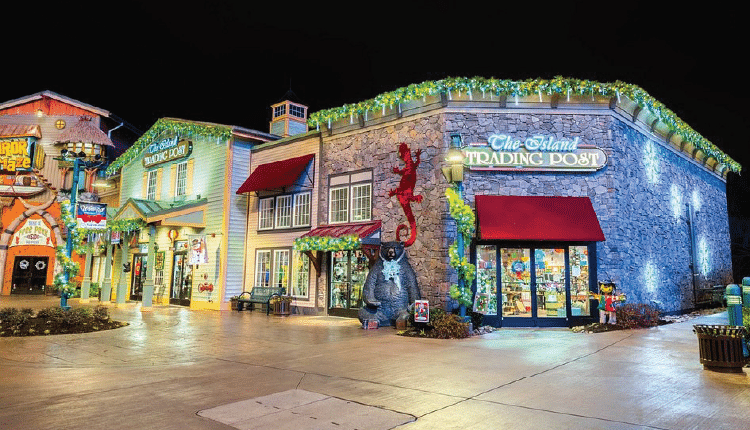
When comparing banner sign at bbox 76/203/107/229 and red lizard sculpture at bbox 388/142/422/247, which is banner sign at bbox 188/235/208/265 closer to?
banner sign at bbox 76/203/107/229

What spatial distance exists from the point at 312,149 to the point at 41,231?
20817mm

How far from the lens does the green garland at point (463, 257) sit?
12.4 meters

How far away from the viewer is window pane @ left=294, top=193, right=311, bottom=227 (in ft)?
61.2

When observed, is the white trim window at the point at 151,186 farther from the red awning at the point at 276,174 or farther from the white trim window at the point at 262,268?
the white trim window at the point at 262,268

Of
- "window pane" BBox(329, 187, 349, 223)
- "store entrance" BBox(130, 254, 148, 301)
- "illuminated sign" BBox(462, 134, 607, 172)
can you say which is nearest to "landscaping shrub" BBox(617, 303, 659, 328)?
"illuminated sign" BBox(462, 134, 607, 172)

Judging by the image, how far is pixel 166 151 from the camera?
24.1m

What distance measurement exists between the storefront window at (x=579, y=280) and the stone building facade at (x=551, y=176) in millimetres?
205

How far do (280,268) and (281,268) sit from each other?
68mm

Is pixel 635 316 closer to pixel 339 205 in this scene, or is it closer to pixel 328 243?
pixel 328 243

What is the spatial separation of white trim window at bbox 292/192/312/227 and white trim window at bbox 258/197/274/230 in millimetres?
1428

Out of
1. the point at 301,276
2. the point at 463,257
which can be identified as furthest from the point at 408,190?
the point at 301,276

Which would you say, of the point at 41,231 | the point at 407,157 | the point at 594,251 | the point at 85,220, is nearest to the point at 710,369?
the point at 594,251

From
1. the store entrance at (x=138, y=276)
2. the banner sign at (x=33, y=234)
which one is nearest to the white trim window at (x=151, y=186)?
the store entrance at (x=138, y=276)

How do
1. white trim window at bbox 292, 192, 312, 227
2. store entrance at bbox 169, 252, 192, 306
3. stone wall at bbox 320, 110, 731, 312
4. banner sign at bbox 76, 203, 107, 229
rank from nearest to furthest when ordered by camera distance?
stone wall at bbox 320, 110, 731, 312 < banner sign at bbox 76, 203, 107, 229 < white trim window at bbox 292, 192, 312, 227 < store entrance at bbox 169, 252, 192, 306
